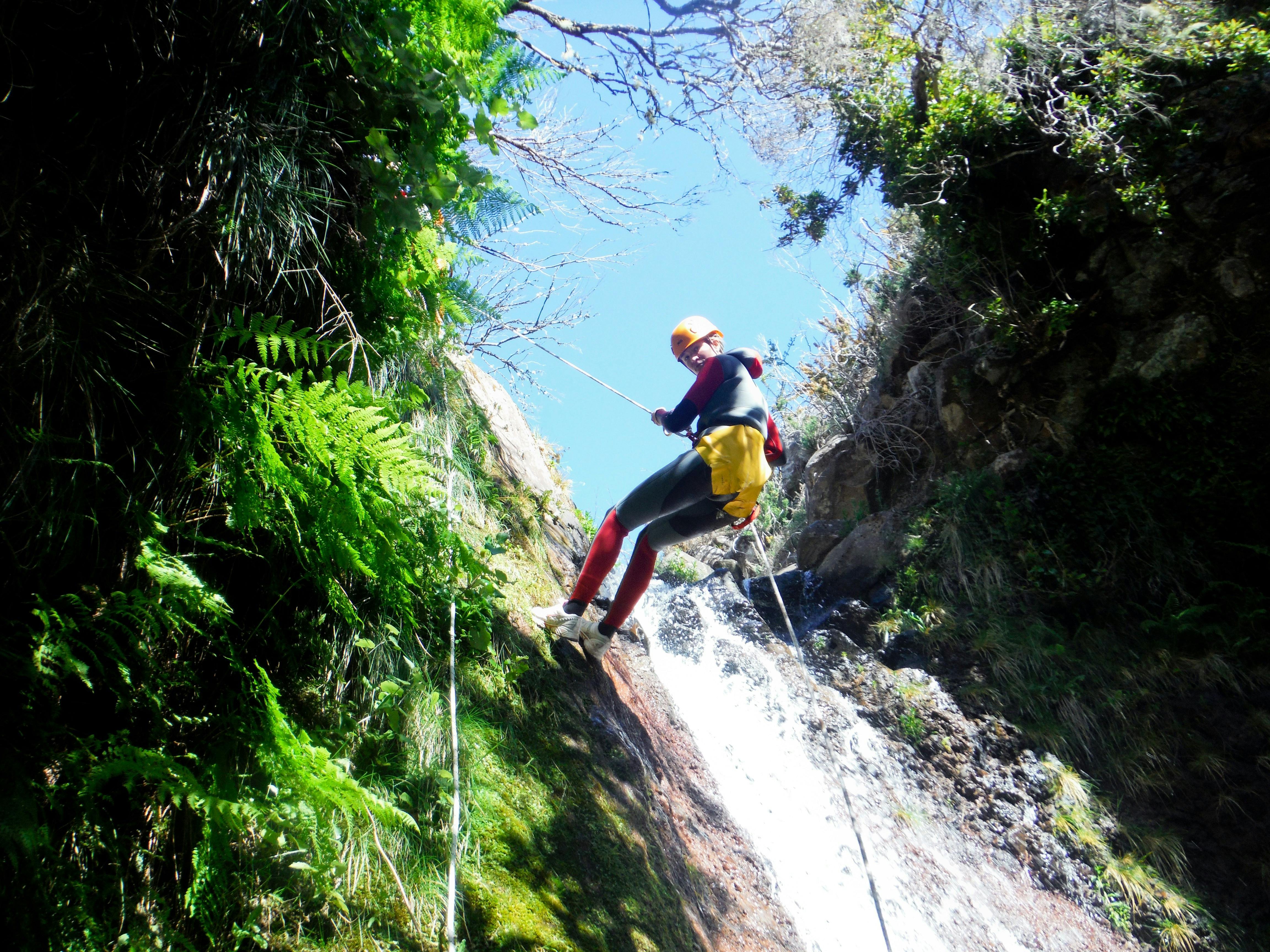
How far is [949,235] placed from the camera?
7.85 meters

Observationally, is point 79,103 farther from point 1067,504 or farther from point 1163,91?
point 1163,91

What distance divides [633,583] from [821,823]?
9.32 feet

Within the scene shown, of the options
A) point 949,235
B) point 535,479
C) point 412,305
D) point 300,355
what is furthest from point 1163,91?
A: point 300,355

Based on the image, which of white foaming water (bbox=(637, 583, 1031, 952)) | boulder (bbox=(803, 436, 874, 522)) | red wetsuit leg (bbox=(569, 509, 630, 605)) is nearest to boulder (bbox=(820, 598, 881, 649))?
white foaming water (bbox=(637, 583, 1031, 952))

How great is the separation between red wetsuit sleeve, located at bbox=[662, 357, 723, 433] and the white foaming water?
237cm

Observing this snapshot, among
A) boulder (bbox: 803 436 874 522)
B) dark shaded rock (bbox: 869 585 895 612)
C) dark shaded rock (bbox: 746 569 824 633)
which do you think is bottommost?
dark shaded rock (bbox: 869 585 895 612)

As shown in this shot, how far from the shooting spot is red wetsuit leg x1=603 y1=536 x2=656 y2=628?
3727 mm

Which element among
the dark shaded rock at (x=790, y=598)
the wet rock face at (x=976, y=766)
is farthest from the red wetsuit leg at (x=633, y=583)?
the dark shaded rock at (x=790, y=598)

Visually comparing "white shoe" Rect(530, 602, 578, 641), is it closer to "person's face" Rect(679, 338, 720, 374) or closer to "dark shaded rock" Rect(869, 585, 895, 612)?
"person's face" Rect(679, 338, 720, 374)

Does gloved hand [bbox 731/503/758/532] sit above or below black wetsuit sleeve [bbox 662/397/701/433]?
below

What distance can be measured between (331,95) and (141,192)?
57 cm

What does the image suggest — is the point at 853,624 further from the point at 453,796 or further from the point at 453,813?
the point at 453,813

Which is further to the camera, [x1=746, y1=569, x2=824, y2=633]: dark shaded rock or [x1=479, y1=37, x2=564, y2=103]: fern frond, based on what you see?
[x1=746, y1=569, x2=824, y2=633]: dark shaded rock

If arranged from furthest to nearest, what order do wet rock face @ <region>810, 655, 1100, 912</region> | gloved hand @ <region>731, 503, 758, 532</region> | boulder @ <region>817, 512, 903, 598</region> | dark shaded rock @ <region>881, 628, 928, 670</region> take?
boulder @ <region>817, 512, 903, 598</region>, dark shaded rock @ <region>881, 628, 928, 670</region>, wet rock face @ <region>810, 655, 1100, 912</region>, gloved hand @ <region>731, 503, 758, 532</region>
